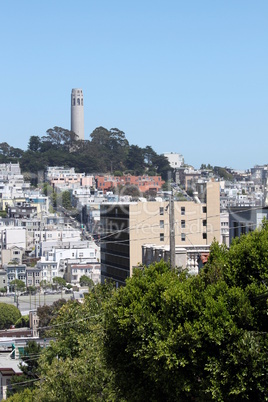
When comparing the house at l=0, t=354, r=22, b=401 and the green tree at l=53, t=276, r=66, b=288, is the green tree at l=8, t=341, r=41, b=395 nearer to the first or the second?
the house at l=0, t=354, r=22, b=401

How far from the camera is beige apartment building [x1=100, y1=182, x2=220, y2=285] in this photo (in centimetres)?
4859

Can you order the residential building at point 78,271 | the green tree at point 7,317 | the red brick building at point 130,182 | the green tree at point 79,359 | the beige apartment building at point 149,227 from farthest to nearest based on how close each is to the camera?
1. the red brick building at point 130,182
2. the residential building at point 78,271
3. the green tree at point 7,317
4. the beige apartment building at point 149,227
5. the green tree at point 79,359

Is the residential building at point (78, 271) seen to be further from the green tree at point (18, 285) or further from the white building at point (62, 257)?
the green tree at point (18, 285)

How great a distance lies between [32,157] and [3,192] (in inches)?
1126

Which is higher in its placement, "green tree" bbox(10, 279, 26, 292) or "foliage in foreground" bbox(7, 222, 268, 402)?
"foliage in foreground" bbox(7, 222, 268, 402)

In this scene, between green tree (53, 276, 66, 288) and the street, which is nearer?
the street

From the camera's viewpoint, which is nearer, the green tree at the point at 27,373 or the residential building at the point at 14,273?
the green tree at the point at 27,373

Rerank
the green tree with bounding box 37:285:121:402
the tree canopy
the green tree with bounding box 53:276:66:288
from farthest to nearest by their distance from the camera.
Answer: the tree canopy < the green tree with bounding box 53:276:66:288 < the green tree with bounding box 37:285:121:402

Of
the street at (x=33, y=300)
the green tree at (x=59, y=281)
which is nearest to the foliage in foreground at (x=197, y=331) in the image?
the street at (x=33, y=300)

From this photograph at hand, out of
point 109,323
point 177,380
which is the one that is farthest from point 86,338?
point 177,380

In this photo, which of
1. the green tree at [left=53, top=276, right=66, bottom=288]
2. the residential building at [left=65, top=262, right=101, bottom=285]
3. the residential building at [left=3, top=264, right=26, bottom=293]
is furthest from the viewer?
the residential building at [left=65, top=262, right=101, bottom=285]

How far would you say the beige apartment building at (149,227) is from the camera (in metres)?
48.6

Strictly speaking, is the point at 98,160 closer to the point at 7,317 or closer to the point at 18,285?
the point at 18,285

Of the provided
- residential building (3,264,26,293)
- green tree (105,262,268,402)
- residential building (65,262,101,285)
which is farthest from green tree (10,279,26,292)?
green tree (105,262,268,402)
